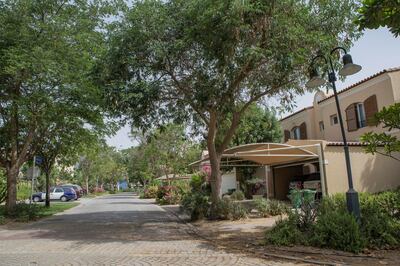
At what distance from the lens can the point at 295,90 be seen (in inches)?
654

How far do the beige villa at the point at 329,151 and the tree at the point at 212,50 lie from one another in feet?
11.7

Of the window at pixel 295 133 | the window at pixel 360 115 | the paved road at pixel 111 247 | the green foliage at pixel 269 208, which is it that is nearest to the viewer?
the paved road at pixel 111 247

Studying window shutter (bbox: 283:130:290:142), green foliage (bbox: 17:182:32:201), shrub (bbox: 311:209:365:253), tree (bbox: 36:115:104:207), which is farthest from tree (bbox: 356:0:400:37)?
green foliage (bbox: 17:182:32:201)

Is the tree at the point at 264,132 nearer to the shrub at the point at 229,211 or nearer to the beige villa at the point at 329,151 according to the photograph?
the beige villa at the point at 329,151

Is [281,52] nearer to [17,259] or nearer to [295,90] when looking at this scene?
[295,90]

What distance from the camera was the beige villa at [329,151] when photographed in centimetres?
2023

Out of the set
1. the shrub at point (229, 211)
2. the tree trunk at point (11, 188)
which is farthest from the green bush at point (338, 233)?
the tree trunk at point (11, 188)

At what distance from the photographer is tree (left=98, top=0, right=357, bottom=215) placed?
1239 cm

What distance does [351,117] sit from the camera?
26.6m

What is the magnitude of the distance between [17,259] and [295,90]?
11.8 metres

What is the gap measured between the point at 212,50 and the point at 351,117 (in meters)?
16.7

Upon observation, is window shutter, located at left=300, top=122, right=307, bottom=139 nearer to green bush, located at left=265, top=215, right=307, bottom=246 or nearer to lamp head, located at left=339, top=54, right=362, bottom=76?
green bush, located at left=265, top=215, right=307, bottom=246

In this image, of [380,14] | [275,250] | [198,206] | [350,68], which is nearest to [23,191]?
[198,206]

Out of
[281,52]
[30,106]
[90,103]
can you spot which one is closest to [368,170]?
[281,52]
